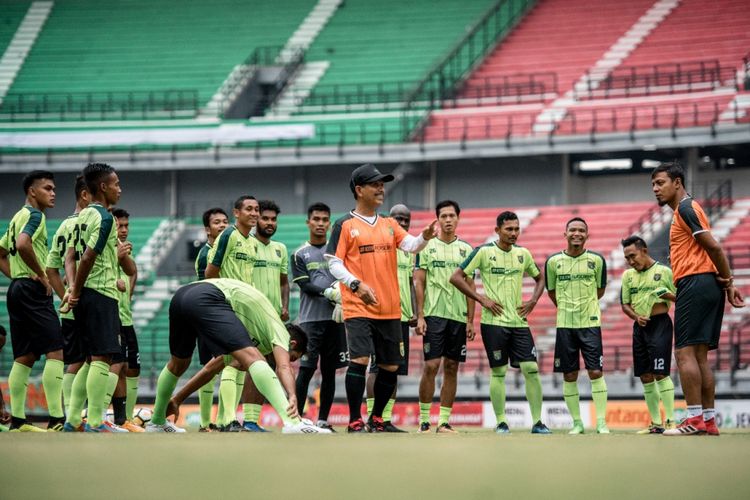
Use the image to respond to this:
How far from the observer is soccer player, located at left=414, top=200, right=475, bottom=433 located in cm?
Result: 1295

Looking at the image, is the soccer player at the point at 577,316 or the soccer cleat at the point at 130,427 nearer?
the soccer cleat at the point at 130,427

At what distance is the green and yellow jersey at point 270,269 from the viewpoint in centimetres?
1259

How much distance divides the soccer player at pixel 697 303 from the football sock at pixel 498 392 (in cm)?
311

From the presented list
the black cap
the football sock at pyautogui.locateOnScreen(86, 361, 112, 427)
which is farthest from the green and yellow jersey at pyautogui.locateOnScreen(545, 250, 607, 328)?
the football sock at pyautogui.locateOnScreen(86, 361, 112, 427)

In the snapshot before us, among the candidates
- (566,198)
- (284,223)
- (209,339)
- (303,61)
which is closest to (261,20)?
(303,61)

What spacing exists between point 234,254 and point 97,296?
2.07 m

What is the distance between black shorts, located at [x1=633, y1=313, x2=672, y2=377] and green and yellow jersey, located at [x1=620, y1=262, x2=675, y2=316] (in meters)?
0.18

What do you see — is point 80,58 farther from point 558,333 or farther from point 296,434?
point 296,434

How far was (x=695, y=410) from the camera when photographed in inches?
382

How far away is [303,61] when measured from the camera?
37.3 m

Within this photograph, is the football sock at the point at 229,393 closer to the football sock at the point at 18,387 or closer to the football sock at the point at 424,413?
the football sock at the point at 18,387

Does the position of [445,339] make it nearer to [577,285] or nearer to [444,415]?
[444,415]

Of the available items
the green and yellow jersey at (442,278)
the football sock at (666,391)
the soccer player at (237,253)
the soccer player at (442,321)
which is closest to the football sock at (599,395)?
the football sock at (666,391)

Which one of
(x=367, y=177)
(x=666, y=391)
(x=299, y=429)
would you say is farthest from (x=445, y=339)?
(x=299, y=429)
